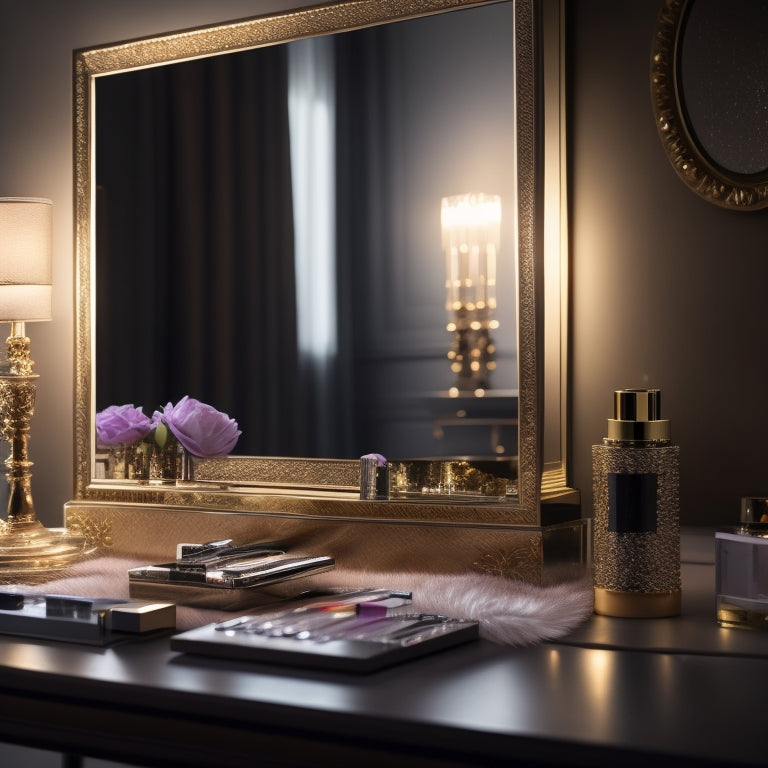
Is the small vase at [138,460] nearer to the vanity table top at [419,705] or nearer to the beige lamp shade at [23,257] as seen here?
the beige lamp shade at [23,257]

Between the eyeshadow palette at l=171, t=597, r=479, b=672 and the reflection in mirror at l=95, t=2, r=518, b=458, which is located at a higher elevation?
the reflection in mirror at l=95, t=2, r=518, b=458

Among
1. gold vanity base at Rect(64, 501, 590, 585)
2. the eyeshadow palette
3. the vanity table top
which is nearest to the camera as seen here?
the vanity table top

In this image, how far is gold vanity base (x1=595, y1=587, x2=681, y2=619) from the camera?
0.91m

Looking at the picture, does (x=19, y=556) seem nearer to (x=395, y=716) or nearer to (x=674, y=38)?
(x=395, y=716)

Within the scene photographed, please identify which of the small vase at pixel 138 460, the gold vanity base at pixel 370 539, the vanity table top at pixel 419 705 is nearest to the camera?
the vanity table top at pixel 419 705

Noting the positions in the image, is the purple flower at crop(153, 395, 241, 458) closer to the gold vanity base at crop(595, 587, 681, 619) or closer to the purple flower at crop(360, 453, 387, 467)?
the purple flower at crop(360, 453, 387, 467)

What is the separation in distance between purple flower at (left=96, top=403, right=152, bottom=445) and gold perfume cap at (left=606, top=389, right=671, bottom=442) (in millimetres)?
603

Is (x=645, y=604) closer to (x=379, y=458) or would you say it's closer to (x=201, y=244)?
(x=379, y=458)

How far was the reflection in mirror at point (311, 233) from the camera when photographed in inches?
42.8

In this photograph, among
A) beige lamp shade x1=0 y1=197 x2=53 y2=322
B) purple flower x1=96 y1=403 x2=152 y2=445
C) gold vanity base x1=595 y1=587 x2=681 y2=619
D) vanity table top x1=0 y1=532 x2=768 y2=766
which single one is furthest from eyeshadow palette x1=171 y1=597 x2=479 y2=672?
beige lamp shade x1=0 y1=197 x2=53 y2=322

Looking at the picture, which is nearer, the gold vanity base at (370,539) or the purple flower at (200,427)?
the gold vanity base at (370,539)

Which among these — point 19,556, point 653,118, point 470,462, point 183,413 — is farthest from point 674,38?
point 19,556

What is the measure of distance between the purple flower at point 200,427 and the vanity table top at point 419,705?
42cm

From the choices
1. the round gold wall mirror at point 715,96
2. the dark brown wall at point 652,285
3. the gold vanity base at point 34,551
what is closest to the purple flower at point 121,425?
the gold vanity base at point 34,551
